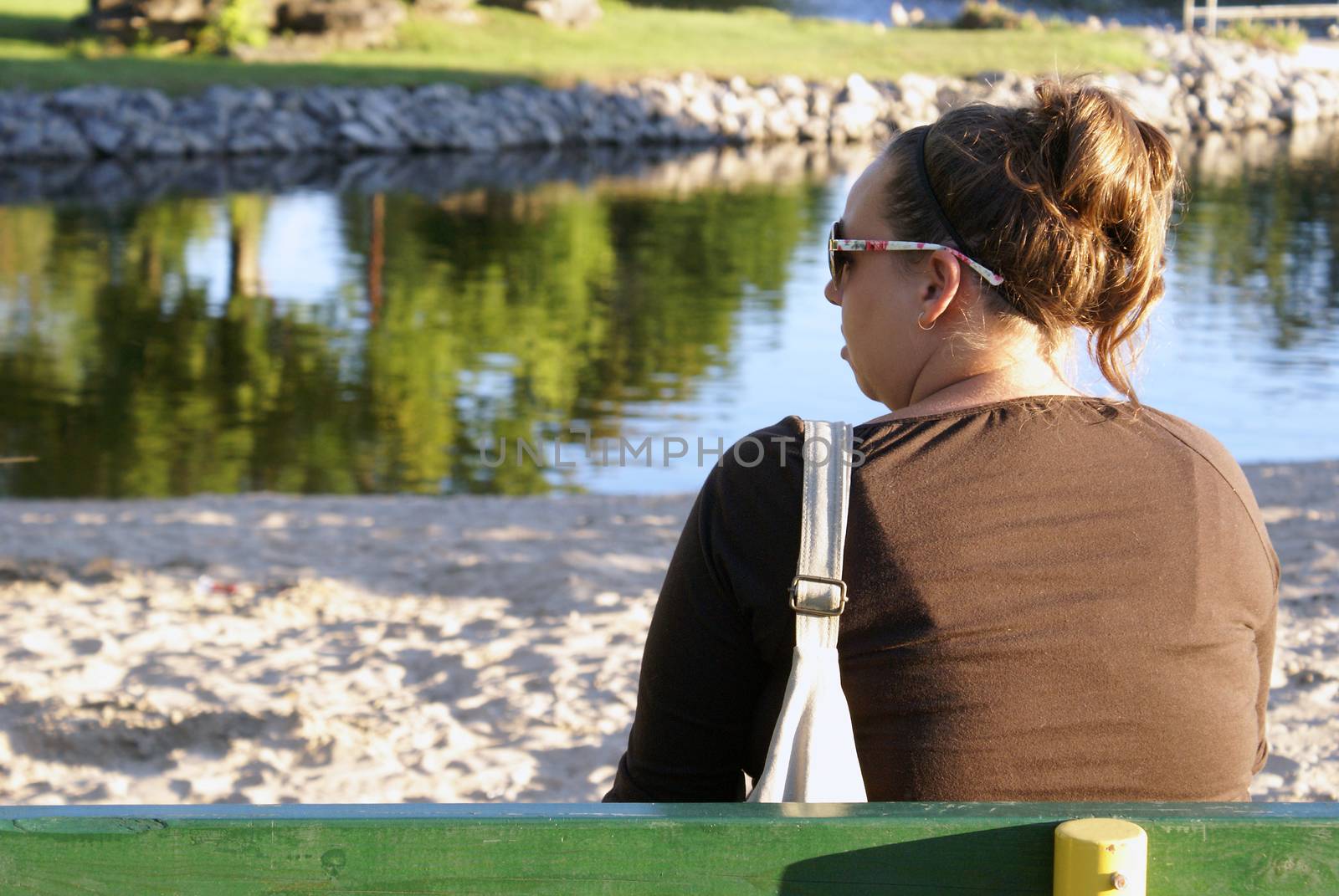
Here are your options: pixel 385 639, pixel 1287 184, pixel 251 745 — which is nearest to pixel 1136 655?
pixel 251 745

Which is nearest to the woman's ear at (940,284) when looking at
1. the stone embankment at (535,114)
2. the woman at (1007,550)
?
the woman at (1007,550)

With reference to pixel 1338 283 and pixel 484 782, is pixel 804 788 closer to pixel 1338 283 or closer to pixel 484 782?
pixel 484 782

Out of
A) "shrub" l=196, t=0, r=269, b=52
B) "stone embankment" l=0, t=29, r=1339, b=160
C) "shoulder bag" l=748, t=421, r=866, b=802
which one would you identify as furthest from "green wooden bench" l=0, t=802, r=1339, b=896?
"shrub" l=196, t=0, r=269, b=52

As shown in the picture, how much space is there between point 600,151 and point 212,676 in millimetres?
22388

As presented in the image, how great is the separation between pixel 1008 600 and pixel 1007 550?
50 millimetres

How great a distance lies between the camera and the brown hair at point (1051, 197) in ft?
5.51

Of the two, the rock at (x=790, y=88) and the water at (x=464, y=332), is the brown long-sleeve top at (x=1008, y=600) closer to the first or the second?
the water at (x=464, y=332)

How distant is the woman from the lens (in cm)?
153

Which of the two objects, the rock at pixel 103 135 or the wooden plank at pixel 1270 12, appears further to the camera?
the wooden plank at pixel 1270 12

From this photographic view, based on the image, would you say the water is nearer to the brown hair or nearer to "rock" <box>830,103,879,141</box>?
the brown hair

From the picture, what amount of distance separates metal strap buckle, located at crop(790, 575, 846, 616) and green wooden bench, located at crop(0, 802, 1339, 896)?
25 cm

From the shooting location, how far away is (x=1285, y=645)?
4.59 meters

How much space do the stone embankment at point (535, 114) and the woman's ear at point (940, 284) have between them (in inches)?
737

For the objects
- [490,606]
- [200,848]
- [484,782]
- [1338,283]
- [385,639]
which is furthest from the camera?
[1338,283]
